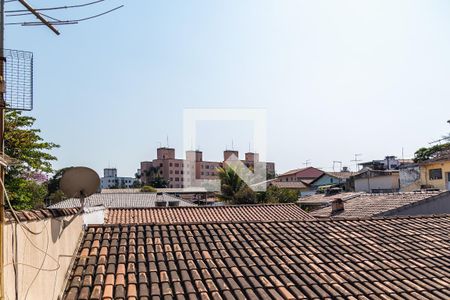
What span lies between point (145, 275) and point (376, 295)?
10.6 ft

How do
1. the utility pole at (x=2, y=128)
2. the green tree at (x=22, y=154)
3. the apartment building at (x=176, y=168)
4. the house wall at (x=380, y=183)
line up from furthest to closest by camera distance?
the apartment building at (x=176, y=168)
the house wall at (x=380, y=183)
the green tree at (x=22, y=154)
the utility pole at (x=2, y=128)

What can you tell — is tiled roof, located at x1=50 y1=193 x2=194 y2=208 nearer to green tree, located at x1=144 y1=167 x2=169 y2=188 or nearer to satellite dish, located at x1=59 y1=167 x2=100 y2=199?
satellite dish, located at x1=59 y1=167 x2=100 y2=199

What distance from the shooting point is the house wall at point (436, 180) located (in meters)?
32.3

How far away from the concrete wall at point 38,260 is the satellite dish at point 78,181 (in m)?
0.54

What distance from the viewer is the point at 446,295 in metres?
5.88

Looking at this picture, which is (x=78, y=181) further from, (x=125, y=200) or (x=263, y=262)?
(x=125, y=200)

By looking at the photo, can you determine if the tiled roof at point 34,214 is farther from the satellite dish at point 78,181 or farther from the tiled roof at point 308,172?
the tiled roof at point 308,172

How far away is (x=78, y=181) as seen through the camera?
636 centimetres

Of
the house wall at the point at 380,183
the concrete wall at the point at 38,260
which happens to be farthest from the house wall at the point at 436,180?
the concrete wall at the point at 38,260

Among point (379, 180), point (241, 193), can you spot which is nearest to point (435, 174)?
point (379, 180)

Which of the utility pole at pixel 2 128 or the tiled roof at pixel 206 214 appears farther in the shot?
the tiled roof at pixel 206 214

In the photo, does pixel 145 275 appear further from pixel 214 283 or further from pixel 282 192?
pixel 282 192

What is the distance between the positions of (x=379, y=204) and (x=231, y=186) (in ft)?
55.2

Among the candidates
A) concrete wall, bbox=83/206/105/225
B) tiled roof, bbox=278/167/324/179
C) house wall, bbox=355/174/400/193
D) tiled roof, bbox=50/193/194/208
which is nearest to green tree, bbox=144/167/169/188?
tiled roof, bbox=278/167/324/179
